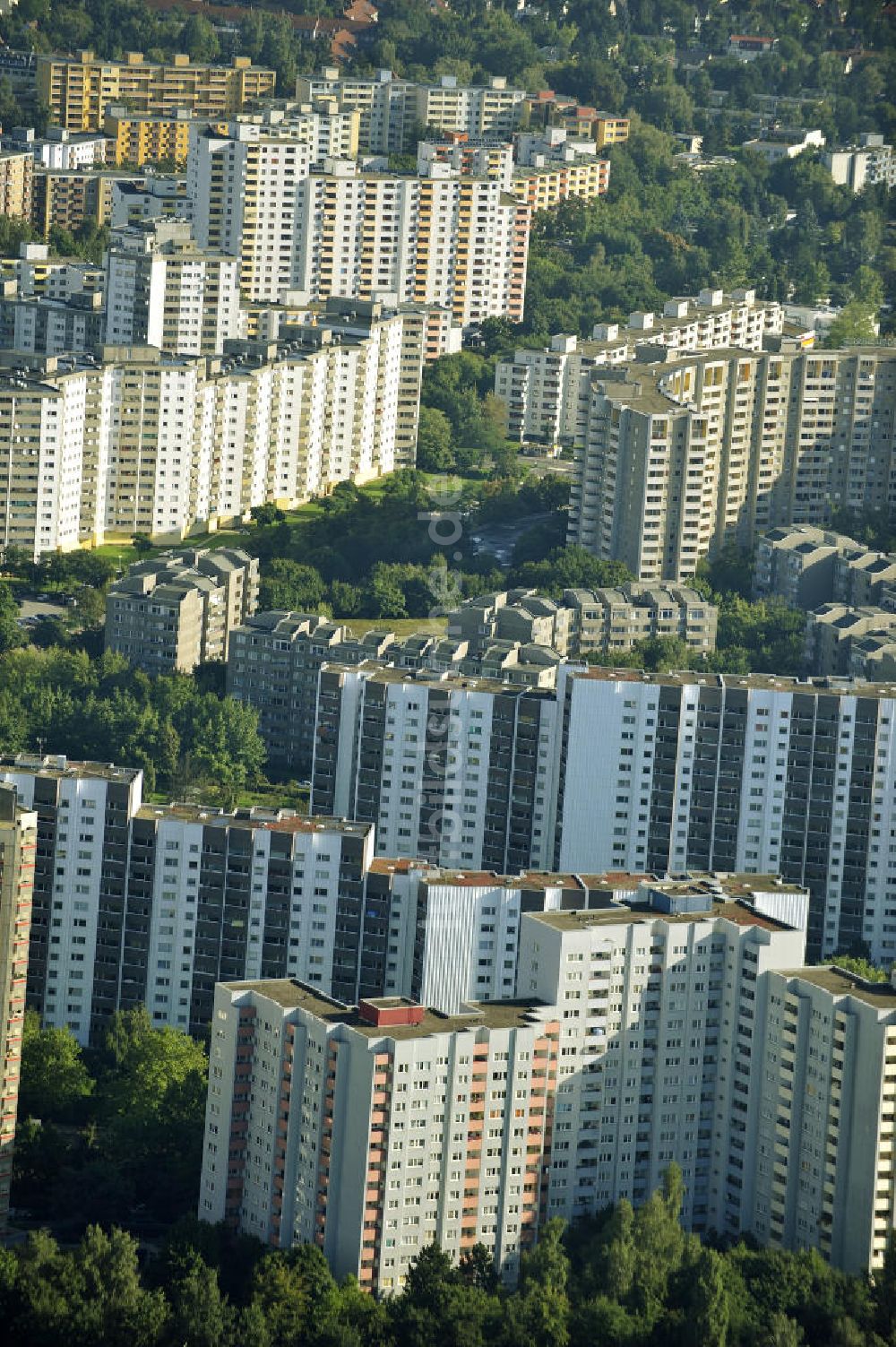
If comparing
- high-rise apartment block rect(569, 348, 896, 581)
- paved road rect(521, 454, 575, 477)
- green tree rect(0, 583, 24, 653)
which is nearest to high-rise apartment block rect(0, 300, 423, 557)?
paved road rect(521, 454, 575, 477)

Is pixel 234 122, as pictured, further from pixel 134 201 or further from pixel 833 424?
pixel 833 424

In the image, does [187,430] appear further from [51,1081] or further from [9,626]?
[51,1081]

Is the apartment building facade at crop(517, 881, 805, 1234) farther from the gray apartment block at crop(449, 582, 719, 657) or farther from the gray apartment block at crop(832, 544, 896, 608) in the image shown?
the gray apartment block at crop(832, 544, 896, 608)

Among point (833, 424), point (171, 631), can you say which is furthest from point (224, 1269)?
point (833, 424)

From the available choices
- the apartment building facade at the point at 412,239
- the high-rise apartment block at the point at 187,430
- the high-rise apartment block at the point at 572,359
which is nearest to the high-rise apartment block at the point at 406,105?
the apartment building facade at the point at 412,239

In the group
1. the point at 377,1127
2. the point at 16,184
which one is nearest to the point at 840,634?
the point at 377,1127
